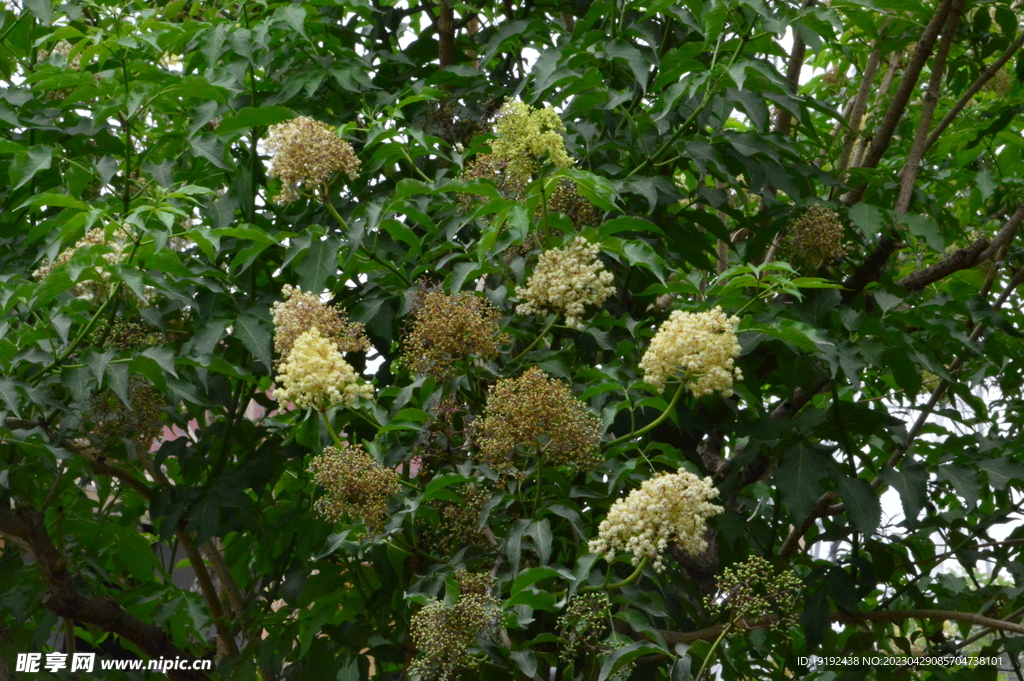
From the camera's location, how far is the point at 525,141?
98.5 inches

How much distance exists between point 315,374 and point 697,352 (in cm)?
76

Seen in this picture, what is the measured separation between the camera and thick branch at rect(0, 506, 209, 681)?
128 inches

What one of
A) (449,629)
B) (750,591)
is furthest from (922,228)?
(449,629)

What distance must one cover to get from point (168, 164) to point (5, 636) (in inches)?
71.3

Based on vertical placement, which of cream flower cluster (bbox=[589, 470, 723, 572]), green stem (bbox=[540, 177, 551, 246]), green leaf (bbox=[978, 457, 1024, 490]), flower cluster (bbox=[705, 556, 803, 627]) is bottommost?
green leaf (bbox=[978, 457, 1024, 490])

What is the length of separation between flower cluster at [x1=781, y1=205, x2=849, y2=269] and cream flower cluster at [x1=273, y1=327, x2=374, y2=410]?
145 cm

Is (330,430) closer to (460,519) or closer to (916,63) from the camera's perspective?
(460,519)

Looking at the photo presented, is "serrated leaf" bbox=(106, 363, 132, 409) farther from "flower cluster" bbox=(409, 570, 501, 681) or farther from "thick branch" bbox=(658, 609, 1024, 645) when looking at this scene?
"thick branch" bbox=(658, 609, 1024, 645)

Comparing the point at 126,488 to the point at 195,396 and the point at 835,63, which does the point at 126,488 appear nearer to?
the point at 195,396

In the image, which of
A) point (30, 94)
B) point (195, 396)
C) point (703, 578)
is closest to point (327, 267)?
point (195, 396)

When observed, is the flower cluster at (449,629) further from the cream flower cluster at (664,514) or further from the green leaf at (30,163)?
the green leaf at (30,163)

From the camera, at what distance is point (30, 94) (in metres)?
3.25

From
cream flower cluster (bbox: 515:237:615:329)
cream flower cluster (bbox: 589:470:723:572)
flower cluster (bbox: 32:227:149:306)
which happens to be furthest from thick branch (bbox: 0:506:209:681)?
cream flower cluster (bbox: 589:470:723:572)

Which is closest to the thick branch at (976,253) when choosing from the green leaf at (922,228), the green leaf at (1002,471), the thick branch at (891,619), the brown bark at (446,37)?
the green leaf at (922,228)
